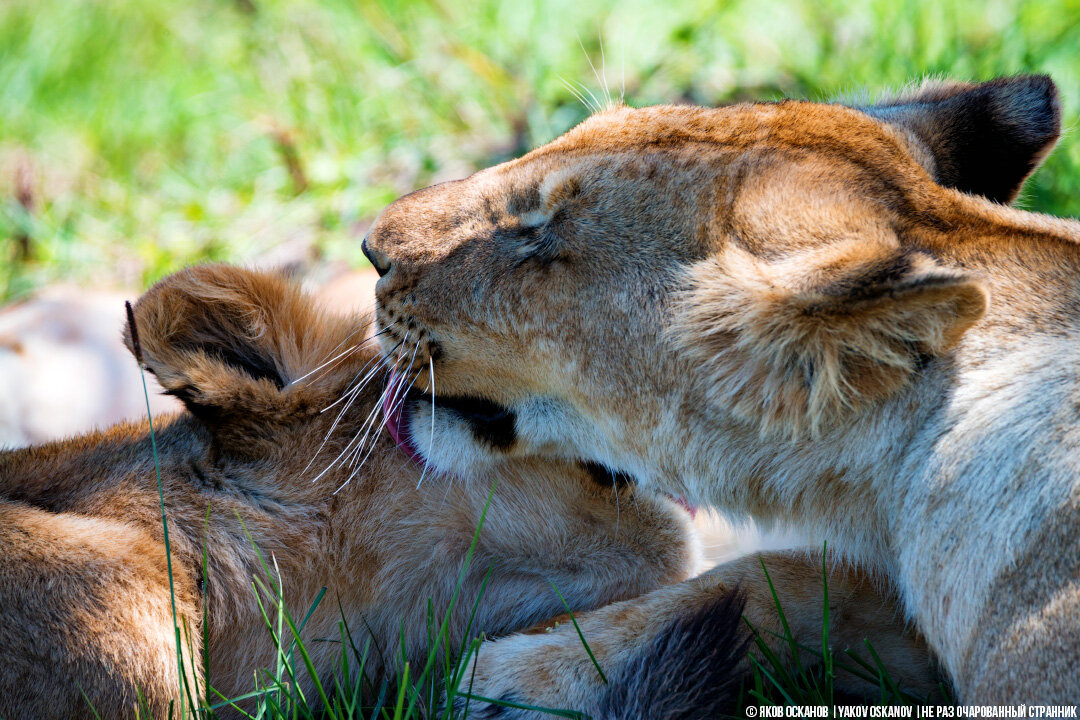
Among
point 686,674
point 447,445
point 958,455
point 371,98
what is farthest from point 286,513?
point 371,98

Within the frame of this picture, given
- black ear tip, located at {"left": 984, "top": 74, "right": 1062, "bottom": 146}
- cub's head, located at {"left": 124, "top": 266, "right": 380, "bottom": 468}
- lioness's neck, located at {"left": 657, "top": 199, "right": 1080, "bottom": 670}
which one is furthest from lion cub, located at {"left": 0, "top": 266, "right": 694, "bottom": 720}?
black ear tip, located at {"left": 984, "top": 74, "right": 1062, "bottom": 146}

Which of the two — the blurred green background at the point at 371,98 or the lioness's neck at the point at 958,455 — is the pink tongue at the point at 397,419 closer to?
the lioness's neck at the point at 958,455

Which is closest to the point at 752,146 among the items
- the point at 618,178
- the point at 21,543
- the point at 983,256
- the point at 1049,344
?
the point at 618,178

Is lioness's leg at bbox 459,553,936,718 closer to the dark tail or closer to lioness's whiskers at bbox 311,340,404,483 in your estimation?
the dark tail

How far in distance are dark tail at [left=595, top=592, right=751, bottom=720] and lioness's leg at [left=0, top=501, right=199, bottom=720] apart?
0.90 m

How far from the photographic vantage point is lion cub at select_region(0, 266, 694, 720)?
7.40 feet

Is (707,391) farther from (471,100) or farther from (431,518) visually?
(471,100)

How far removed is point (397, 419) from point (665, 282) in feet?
2.39

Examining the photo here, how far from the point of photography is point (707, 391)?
86.3 inches

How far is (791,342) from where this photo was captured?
2.02 m

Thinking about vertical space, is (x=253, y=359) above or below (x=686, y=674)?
above

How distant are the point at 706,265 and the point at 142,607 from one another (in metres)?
1.36

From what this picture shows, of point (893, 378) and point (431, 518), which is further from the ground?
point (893, 378)

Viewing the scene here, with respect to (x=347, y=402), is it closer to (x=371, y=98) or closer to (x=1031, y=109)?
(x=1031, y=109)
